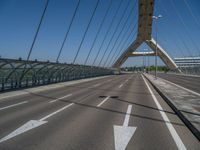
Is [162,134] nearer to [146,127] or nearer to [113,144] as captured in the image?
[146,127]

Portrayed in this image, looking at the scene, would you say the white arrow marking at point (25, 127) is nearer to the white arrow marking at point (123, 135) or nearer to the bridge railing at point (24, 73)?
the white arrow marking at point (123, 135)

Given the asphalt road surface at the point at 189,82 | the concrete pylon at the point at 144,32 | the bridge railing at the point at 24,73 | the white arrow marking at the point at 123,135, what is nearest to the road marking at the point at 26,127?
the white arrow marking at the point at 123,135

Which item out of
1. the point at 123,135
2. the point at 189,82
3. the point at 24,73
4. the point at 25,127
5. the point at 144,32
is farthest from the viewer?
the point at 144,32

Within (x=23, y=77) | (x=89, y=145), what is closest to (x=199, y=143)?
(x=89, y=145)

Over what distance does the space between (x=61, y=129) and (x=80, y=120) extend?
1.32 meters

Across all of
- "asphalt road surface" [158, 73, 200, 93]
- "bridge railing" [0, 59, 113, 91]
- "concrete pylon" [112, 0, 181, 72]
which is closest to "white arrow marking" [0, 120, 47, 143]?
"bridge railing" [0, 59, 113, 91]

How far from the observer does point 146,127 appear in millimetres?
7062

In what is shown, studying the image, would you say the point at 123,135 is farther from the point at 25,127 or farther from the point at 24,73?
the point at 24,73

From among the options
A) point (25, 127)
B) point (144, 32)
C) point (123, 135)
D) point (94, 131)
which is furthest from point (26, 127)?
point (144, 32)

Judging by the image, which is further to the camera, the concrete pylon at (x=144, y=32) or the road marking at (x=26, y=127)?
the concrete pylon at (x=144, y=32)

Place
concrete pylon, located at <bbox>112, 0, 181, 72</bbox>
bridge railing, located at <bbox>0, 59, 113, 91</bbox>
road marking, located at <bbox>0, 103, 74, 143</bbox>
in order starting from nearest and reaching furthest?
1. road marking, located at <bbox>0, 103, 74, 143</bbox>
2. bridge railing, located at <bbox>0, 59, 113, 91</bbox>
3. concrete pylon, located at <bbox>112, 0, 181, 72</bbox>

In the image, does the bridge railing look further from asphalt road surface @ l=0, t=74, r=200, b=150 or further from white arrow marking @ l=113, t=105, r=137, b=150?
white arrow marking @ l=113, t=105, r=137, b=150

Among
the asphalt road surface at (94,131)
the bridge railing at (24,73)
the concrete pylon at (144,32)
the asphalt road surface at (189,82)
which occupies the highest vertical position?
the concrete pylon at (144,32)

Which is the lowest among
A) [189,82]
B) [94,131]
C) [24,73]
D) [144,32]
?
[189,82]
